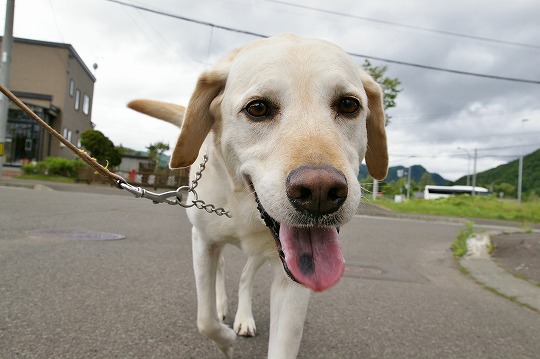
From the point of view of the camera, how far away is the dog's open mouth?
1.70m

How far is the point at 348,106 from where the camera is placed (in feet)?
6.75

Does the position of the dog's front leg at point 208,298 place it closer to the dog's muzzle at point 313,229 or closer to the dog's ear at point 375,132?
the dog's muzzle at point 313,229

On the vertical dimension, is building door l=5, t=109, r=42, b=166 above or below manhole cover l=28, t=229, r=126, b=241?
above

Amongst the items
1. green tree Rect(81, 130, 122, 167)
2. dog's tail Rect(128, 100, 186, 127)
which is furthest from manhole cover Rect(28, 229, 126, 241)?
green tree Rect(81, 130, 122, 167)

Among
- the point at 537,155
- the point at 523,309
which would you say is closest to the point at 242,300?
the point at 523,309

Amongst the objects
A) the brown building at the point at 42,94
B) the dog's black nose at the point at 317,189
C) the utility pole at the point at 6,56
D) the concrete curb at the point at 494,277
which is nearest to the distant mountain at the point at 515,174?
the brown building at the point at 42,94

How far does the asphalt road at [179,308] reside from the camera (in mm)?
2512

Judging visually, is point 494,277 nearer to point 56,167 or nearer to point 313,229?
point 313,229

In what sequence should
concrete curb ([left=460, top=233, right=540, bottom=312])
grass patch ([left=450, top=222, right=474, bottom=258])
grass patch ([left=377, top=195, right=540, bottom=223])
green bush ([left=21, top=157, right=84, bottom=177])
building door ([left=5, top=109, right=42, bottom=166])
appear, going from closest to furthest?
concrete curb ([left=460, top=233, right=540, bottom=312]) < grass patch ([left=450, top=222, right=474, bottom=258]) < grass patch ([left=377, top=195, right=540, bottom=223]) < green bush ([left=21, top=157, right=84, bottom=177]) < building door ([left=5, top=109, right=42, bottom=166])

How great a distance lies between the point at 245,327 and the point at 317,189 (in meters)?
1.67

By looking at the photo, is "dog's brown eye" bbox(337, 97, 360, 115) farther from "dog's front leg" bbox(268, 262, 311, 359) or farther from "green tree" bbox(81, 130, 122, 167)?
"green tree" bbox(81, 130, 122, 167)

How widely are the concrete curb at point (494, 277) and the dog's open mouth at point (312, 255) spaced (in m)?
3.16

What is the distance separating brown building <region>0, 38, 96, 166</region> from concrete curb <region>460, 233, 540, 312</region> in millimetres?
27520

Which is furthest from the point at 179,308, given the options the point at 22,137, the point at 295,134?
the point at 22,137
